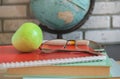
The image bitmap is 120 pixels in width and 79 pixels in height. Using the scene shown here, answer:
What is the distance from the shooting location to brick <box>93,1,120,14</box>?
123 cm

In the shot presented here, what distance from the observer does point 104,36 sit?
1245 millimetres

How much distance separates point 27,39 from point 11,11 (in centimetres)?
56

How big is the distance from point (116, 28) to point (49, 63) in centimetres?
73

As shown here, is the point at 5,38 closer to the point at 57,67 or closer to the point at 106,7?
the point at 106,7

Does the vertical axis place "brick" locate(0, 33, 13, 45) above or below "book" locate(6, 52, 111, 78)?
above

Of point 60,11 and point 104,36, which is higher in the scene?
point 60,11

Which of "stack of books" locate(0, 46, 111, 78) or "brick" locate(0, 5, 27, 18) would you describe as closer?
"stack of books" locate(0, 46, 111, 78)

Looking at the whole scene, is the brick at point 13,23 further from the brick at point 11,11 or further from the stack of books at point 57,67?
the stack of books at point 57,67

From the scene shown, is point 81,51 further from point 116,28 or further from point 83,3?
point 116,28

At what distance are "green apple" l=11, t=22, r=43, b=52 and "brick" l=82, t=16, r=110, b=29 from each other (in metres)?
0.56

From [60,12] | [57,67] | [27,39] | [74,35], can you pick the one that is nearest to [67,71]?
[57,67]

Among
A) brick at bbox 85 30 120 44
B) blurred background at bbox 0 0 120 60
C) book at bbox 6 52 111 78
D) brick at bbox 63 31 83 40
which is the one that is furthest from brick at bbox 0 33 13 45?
book at bbox 6 52 111 78

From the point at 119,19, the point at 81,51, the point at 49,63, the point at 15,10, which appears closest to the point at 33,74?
the point at 49,63

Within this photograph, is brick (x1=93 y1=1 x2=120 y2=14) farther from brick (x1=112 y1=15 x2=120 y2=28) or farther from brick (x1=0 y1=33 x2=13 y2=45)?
brick (x1=0 y1=33 x2=13 y2=45)
